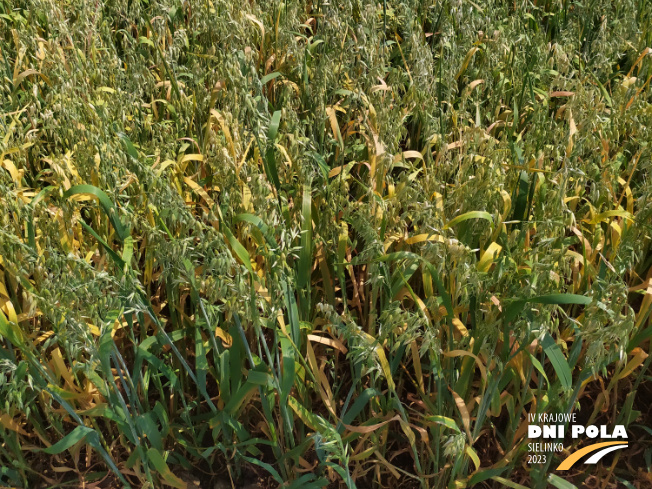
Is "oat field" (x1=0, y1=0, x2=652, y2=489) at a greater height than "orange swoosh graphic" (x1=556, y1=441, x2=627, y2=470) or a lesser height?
greater

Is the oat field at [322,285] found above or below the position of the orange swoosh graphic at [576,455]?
above

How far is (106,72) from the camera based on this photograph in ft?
6.97

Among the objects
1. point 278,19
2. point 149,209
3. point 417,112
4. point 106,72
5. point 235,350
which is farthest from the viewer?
point 278,19

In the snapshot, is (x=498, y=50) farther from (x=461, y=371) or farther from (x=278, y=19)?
(x=461, y=371)

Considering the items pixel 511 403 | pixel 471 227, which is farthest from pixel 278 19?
pixel 511 403

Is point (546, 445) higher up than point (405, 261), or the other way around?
point (405, 261)

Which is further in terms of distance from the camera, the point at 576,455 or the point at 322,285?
the point at 322,285

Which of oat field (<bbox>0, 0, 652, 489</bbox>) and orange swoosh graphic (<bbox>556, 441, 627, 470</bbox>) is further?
orange swoosh graphic (<bbox>556, 441, 627, 470</bbox>)

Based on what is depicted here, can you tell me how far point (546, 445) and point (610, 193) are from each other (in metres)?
0.67

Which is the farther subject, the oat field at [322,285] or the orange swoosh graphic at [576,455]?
the orange swoosh graphic at [576,455]

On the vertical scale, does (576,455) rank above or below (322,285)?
below

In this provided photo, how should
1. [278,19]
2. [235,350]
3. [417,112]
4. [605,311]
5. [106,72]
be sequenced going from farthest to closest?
[278,19], [106,72], [417,112], [235,350], [605,311]

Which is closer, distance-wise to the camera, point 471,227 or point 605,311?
point 605,311

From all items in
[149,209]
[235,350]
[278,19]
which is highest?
[278,19]
